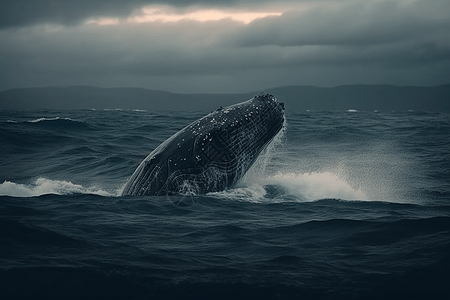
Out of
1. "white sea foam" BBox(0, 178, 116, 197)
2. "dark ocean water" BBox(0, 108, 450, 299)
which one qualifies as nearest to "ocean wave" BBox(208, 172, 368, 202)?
"dark ocean water" BBox(0, 108, 450, 299)

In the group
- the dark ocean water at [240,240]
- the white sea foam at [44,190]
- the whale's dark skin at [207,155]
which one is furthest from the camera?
the white sea foam at [44,190]

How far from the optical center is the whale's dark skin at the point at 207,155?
9.78 metres

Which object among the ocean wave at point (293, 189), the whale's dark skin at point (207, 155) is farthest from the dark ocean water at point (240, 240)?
the whale's dark skin at point (207, 155)

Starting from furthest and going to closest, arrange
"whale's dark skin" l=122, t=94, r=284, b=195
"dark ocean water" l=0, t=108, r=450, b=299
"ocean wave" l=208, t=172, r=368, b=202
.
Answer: "ocean wave" l=208, t=172, r=368, b=202 < "whale's dark skin" l=122, t=94, r=284, b=195 < "dark ocean water" l=0, t=108, r=450, b=299

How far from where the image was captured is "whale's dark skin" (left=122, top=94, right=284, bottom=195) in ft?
32.1

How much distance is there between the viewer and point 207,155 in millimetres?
9828

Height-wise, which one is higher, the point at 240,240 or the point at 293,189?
the point at 240,240

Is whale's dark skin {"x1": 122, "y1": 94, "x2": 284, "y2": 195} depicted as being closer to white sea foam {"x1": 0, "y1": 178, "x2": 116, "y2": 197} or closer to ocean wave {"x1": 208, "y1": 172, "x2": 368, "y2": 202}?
ocean wave {"x1": 208, "y1": 172, "x2": 368, "y2": 202}

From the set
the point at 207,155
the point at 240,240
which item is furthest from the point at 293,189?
the point at 240,240

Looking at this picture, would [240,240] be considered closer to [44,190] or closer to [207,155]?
[207,155]

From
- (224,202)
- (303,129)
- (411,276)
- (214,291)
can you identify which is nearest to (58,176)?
(224,202)

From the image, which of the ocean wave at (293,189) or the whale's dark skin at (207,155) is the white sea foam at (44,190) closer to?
the whale's dark skin at (207,155)

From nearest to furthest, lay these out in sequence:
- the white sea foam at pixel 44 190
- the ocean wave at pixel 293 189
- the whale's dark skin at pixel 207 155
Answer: the whale's dark skin at pixel 207 155, the ocean wave at pixel 293 189, the white sea foam at pixel 44 190

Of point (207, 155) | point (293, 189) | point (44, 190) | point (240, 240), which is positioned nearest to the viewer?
point (240, 240)
